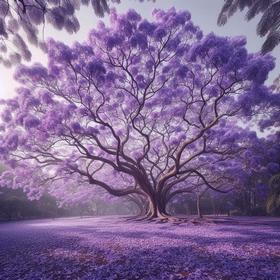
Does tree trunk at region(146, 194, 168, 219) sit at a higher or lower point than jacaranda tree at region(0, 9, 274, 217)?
lower

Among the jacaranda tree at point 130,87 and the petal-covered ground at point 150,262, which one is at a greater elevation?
the jacaranda tree at point 130,87

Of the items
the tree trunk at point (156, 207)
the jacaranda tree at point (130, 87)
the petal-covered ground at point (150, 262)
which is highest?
the jacaranda tree at point (130, 87)

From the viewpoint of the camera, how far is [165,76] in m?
17.1

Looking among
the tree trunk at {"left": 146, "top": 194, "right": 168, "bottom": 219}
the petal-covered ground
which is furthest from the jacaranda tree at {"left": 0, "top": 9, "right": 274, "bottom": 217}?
the petal-covered ground

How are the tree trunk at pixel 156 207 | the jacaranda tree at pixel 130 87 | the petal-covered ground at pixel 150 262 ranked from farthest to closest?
the tree trunk at pixel 156 207
the jacaranda tree at pixel 130 87
the petal-covered ground at pixel 150 262

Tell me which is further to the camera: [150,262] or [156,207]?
[156,207]

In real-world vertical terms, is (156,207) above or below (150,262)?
above

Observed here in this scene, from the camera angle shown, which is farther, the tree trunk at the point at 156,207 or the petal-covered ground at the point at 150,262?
the tree trunk at the point at 156,207

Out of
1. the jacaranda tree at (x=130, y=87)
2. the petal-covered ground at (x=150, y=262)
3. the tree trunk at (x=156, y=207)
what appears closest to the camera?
the petal-covered ground at (x=150, y=262)

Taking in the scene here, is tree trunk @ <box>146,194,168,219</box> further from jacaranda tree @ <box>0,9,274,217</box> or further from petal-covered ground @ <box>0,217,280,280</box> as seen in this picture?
petal-covered ground @ <box>0,217,280,280</box>

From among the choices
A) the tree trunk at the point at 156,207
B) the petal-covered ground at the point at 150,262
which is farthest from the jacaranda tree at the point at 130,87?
the petal-covered ground at the point at 150,262

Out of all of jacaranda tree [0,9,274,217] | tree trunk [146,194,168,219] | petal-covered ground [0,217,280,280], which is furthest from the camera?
tree trunk [146,194,168,219]

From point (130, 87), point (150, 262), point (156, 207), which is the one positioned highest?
point (130, 87)

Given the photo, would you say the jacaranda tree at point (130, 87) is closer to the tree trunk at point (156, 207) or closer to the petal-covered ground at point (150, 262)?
the tree trunk at point (156, 207)
